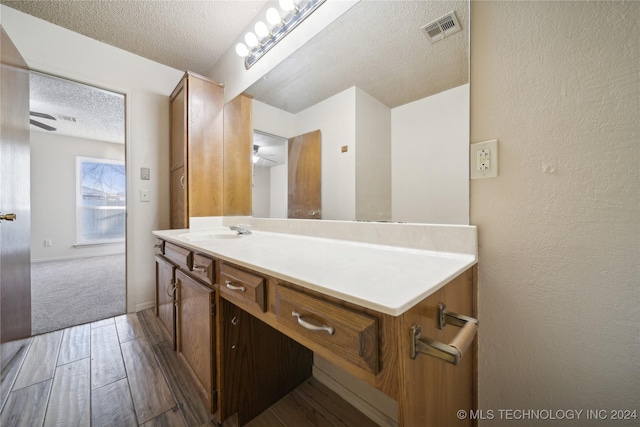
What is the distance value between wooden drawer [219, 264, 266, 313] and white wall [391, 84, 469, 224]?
60 cm

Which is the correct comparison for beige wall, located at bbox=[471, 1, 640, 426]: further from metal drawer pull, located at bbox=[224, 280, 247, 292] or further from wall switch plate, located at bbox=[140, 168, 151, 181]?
wall switch plate, located at bbox=[140, 168, 151, 181]

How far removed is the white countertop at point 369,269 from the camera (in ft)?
1.47

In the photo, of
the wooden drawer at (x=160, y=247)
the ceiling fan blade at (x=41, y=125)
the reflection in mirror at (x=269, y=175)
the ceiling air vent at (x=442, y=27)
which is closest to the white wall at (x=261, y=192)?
the reflection in mirror at (x=269, y=175)

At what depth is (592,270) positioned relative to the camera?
592 mm

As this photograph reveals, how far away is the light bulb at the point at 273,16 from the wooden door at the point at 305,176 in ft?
2.43

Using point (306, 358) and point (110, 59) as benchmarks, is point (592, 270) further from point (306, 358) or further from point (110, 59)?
point (110, 59)

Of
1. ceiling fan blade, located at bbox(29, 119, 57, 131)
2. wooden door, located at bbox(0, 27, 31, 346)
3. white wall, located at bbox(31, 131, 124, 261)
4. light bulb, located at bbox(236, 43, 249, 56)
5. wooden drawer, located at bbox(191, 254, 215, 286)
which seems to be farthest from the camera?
white wall, located at bbox(31, 131, 124, 261)

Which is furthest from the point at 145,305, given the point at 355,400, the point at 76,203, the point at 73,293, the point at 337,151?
the point at 76,203

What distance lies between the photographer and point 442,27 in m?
0.83

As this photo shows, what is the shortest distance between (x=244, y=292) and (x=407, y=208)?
69cm

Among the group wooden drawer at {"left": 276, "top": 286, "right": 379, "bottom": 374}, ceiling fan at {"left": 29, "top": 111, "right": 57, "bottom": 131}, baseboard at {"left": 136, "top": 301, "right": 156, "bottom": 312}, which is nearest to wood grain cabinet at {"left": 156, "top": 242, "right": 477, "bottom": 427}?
wooden drawer at {"left": 276, "top": 286, "right": 379, "bottom": 374}

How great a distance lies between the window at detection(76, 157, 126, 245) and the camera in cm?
433

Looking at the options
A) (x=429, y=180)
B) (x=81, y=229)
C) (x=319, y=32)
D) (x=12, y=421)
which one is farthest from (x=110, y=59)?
(x=81, y=229)

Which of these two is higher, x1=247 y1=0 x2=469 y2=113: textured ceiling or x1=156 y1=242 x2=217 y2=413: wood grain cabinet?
x1=247 y1=0 x2=469 y2=113: textured ceiling
